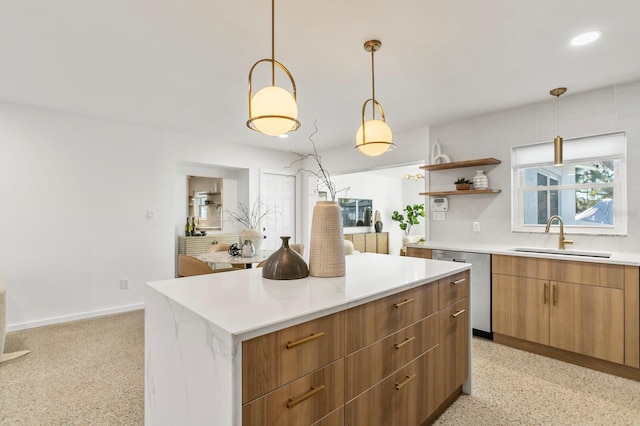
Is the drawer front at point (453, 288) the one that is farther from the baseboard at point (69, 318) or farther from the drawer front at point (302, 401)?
the baseboard at point (69, 318)

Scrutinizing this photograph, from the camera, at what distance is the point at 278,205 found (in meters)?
5.86

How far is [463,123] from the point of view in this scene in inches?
153

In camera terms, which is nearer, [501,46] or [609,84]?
[501,46]

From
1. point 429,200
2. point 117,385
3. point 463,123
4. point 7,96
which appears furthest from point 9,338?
point 463,123

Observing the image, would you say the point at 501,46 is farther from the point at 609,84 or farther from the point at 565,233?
the point at 565,233

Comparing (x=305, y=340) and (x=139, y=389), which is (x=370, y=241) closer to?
(x=139, y=389)

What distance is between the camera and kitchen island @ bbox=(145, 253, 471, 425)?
0.98 m

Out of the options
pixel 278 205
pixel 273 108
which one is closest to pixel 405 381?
pixel 273 108

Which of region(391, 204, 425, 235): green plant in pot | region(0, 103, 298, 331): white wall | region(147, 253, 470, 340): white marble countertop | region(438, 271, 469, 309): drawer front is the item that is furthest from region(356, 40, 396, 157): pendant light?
region(391, 204, 425, 235): green plant in pot

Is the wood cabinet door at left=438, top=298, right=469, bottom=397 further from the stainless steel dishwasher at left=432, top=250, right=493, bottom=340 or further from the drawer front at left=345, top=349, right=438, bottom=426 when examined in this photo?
the stainless steel dishwasher at left=432, top=250, right=493, bottom=340

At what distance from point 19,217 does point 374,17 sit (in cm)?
406

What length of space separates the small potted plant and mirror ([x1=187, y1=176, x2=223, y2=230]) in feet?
12.4

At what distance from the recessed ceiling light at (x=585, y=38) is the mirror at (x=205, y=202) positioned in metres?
4.85

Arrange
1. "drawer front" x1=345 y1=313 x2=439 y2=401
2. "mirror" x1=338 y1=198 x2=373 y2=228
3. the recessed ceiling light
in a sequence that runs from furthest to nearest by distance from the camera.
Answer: "mirror" x1=338 y1=198 x2=373 y2=228 < the recessed ceiling light < "drawer front" x1=345 y1=313 x2=439 y2=401
